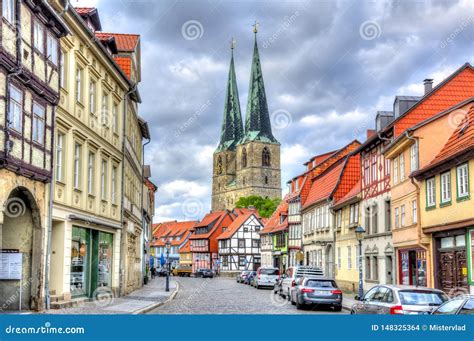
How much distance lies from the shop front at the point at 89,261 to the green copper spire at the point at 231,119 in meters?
129

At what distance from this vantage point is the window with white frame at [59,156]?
76.3 ft

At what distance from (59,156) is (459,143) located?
14447 millimetres

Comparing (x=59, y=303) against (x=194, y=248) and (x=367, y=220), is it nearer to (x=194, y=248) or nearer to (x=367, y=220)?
(x=367, y=220)

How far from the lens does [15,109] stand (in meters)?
19.1

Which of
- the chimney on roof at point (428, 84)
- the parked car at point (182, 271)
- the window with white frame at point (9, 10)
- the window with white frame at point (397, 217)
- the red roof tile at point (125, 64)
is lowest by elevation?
the parked car at point (182, 271)

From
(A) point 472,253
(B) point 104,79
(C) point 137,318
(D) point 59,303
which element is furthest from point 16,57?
(A) point 472,253

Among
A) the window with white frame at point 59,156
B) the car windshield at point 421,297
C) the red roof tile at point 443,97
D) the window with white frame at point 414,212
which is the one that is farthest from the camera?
the red roof tile at point 443,97

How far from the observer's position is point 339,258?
4450 cm

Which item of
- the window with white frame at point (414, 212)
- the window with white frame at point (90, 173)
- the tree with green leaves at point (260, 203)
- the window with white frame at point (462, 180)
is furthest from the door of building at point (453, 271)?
the tree with green leaves at point (260, 203)

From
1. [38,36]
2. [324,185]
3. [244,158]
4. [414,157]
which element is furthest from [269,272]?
[244,158]

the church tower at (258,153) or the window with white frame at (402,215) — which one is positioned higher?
the church tower at (258,153)

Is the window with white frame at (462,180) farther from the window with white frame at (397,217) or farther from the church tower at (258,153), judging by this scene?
the church tower at (258,153)

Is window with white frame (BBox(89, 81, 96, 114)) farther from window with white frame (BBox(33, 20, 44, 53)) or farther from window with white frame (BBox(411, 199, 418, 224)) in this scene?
window with white frame (BBox(411, 199, 418, 224))

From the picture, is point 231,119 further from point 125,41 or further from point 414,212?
point 414,212
